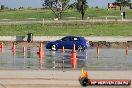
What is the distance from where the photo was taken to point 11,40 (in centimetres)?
4641

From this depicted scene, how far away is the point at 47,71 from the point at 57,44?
19.2 metres

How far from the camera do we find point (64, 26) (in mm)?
57500

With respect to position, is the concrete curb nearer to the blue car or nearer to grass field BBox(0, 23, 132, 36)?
grass field BBox(0, 23, 132, 36)

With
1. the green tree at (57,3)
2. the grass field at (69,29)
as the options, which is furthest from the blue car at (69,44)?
the green tree at (57,3)

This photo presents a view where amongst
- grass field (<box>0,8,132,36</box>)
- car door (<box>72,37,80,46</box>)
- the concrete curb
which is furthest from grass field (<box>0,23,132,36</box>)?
car door (<box>72,37,80,46</box>)

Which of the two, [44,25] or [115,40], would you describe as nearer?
[115,40]

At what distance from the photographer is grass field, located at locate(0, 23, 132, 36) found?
170 feet

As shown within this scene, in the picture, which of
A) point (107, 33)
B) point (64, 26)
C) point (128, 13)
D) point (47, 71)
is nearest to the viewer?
point (47, 71)

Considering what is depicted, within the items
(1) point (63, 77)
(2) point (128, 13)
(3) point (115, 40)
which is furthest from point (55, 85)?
(2) point (128, 13)

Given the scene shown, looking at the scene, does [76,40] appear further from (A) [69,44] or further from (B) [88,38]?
(B) [88,38]

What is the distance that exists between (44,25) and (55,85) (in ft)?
137

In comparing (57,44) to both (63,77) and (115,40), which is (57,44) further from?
(63,77)

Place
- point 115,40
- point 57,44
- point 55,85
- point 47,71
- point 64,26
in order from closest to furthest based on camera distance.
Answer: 1. point 55,85
2. point 47,71
3. point 57,44
4. point 115,40
5. point 64,26

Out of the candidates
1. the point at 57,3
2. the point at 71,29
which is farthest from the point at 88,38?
the point at 57,3
